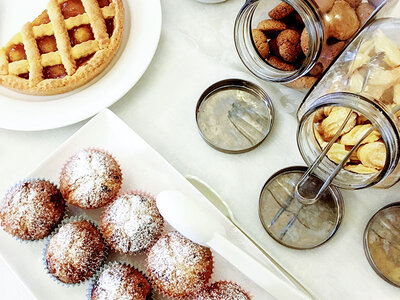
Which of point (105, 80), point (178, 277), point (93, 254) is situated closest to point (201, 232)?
point (178, 277)

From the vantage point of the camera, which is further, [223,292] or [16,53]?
[16,53]

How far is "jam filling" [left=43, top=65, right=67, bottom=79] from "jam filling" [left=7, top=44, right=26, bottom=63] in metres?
0.07

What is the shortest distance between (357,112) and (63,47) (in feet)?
2.05

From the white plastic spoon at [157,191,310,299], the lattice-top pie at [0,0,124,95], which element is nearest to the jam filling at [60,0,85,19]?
the lattice-top pie at [0,0,124,95]

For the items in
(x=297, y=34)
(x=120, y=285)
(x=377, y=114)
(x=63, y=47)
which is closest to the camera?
(x=377, y=114)

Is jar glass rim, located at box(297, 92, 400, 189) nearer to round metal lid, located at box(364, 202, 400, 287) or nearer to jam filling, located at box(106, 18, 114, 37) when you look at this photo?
round metal lid, located at box(364, 202, 400, 287)

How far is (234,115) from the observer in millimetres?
903

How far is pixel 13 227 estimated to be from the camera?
29.0 inches

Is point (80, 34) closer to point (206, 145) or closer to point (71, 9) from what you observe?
point (71, 9)

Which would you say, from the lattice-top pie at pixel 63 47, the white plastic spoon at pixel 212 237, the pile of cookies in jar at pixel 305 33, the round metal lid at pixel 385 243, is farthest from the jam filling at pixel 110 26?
the round metal lid at pixel 385 243

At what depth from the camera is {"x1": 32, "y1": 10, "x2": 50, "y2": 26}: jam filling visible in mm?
979

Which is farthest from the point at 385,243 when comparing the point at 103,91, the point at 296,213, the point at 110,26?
the point at 110,26

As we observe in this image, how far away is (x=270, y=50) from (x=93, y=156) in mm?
397

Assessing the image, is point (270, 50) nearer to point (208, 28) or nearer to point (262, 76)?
point (262, 76)
